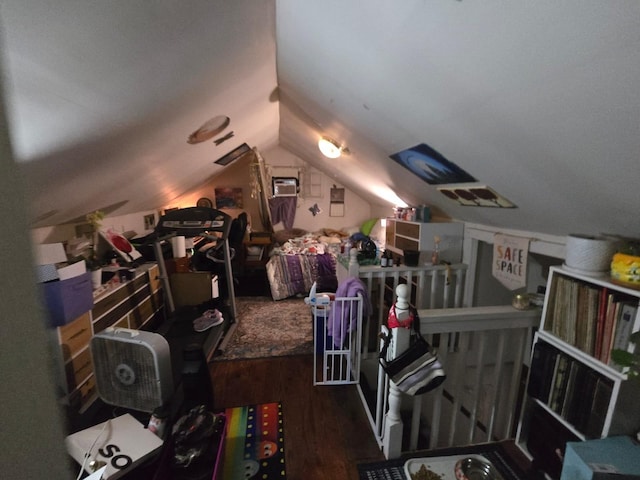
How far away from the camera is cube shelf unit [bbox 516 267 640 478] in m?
1.25

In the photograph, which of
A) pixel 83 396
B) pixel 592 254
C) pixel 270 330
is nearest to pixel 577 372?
pixel 592 254

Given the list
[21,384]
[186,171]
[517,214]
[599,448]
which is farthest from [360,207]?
[21,384]

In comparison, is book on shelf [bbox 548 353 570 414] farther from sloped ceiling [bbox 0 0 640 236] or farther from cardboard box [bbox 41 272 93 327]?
cardboard box [bbox 41 272 93 327]

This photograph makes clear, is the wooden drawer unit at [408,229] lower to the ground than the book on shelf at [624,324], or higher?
higher

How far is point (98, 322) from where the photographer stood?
2.18 m

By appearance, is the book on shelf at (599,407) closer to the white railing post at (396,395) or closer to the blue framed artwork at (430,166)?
the white railing post at (396,395)

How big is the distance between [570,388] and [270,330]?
2496 millimetres

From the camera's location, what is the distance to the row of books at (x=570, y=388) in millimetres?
1325

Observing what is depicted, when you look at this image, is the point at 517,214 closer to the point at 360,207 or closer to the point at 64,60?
the point at 64,60

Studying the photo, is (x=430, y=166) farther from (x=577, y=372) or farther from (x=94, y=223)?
(x=94, y=223)

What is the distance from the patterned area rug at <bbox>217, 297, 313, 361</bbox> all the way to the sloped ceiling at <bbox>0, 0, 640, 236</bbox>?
1.90 meters

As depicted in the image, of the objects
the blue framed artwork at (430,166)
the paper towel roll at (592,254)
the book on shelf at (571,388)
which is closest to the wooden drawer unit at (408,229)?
the blue framed artwork at (430,166)

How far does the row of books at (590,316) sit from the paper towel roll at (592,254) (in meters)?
0.11

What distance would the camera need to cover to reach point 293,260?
4129 millimetres
